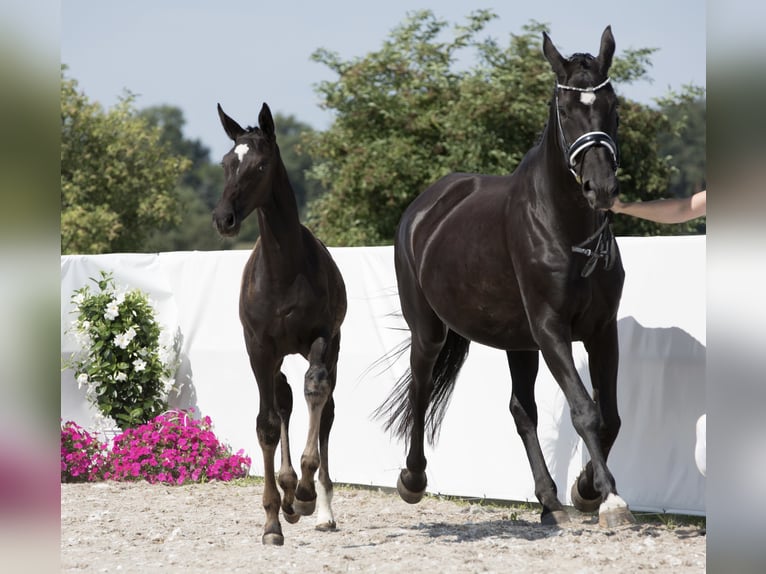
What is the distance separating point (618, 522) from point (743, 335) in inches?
120

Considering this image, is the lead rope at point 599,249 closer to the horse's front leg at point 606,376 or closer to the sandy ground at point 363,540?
the horse's front leg at point 606,376

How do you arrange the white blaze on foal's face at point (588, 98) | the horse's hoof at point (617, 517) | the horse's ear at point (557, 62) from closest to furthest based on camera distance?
1. the horse's hoof at point (617, 517)
2. the white blaze on foal's face at point (588, 98)
3. the horse's ear at point (557, 62)

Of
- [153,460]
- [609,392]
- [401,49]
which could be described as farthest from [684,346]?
[401,49]

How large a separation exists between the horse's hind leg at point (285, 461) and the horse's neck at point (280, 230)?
93 centimetres

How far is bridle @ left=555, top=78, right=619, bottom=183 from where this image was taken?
426 cm

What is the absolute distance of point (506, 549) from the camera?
501 cm

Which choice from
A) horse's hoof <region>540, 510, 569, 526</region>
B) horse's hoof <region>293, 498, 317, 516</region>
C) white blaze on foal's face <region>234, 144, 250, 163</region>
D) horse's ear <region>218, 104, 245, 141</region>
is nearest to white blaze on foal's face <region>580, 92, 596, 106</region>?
white blaze on foal's face <region>234, 144, 250, 163</region>

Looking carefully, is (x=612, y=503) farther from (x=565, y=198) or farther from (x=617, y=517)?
(x=565, y=198)

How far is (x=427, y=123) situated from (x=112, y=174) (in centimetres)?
955

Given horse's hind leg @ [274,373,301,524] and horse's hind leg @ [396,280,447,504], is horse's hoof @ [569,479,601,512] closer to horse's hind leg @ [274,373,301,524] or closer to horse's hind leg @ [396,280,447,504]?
horse's hind leg @ [396,280,447,504]

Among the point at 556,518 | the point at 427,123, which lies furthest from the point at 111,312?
the point at 427,123

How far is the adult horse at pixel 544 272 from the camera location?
4.42 m

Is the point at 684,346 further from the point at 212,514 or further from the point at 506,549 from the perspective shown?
the point at 212,514

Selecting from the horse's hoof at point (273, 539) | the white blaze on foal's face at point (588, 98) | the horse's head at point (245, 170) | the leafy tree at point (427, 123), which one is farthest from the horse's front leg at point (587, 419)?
→ the leafy tree at point (427, 123)
